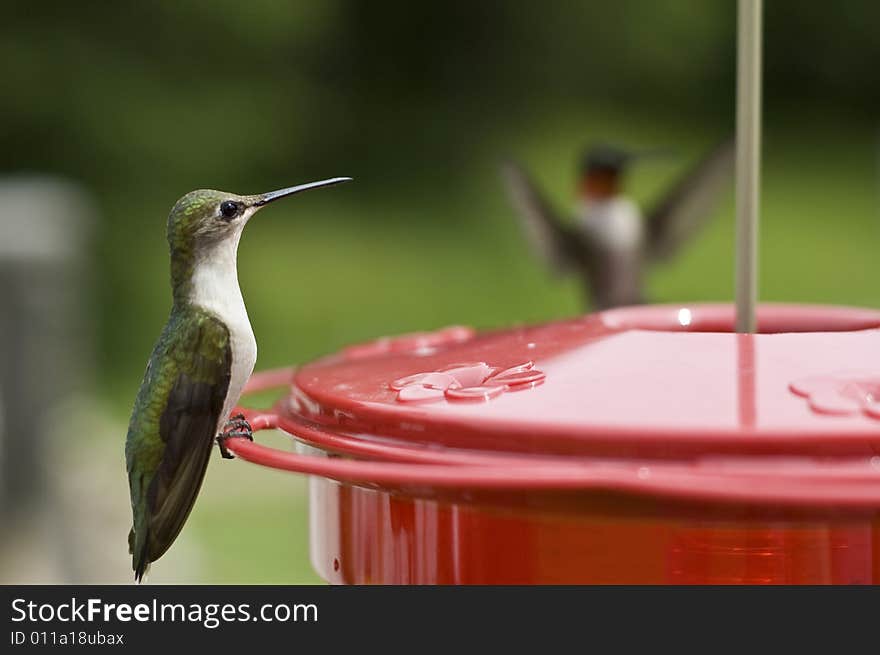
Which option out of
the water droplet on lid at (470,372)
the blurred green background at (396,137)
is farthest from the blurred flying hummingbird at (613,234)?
the water droplet on lid at (470,372)

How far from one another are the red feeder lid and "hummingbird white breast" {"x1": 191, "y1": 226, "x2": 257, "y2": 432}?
64 mm

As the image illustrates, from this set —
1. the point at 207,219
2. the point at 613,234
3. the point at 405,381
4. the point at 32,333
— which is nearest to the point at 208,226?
the point at 207,219

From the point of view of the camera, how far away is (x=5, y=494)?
200 inches

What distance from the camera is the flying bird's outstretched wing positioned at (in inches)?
164

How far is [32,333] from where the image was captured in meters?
5.52

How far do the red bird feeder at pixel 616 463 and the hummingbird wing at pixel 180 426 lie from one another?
0.13m

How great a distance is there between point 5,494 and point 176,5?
23.5ft

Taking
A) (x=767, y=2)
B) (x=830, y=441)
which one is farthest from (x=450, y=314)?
(x=830, y=441)

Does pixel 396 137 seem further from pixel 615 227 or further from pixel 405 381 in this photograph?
pixel 405 381

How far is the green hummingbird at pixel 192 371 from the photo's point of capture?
53.8 inches

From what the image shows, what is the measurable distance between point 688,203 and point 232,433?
3558 millimetres

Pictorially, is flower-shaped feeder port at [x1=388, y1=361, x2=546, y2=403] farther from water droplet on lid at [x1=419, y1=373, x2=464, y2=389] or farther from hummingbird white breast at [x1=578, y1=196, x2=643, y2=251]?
hummingbird white breast at [x1=578, y1=196, x2=643, y2=251]

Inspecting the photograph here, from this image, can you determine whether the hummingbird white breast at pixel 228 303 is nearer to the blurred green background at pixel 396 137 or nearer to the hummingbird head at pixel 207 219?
the hummingbird head at pixel 207 219
